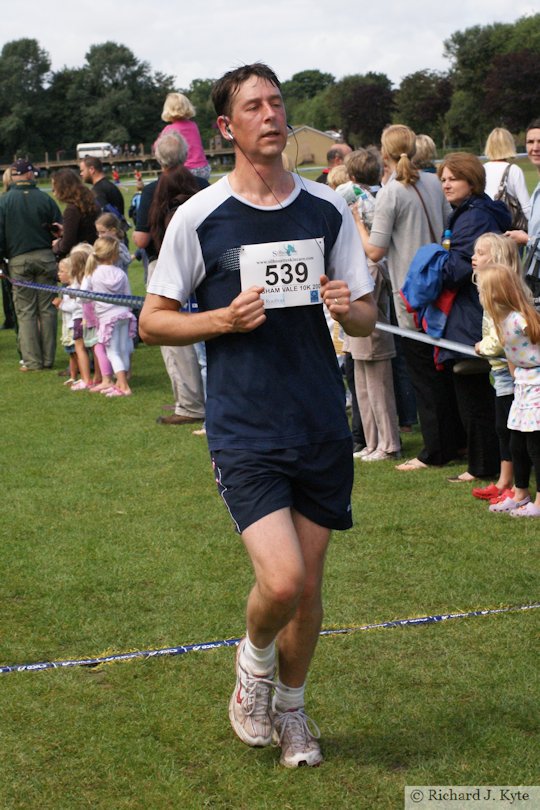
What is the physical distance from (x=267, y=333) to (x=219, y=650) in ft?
6.47

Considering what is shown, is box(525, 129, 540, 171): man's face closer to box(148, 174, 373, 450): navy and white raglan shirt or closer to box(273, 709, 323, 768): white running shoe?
box(148, 174, 373, 450): navy and white raglan shirt

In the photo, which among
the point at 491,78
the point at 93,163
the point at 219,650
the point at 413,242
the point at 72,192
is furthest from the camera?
the point at 491,78

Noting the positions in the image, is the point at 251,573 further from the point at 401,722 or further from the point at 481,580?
the point at 401,722

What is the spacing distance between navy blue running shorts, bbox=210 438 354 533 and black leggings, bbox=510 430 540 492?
3.15 m

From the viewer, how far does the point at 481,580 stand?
6.26 meters

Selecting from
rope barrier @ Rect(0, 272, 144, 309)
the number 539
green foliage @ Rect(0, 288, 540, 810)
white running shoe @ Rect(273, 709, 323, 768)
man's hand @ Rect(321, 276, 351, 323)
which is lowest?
green foliage @ Rect(0, 288, 540, 810)

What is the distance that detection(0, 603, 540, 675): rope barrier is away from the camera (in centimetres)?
532

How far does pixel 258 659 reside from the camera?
4.26 m

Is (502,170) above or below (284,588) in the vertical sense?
above

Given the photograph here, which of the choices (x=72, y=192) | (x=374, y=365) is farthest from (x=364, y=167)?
(x=72, y=192)

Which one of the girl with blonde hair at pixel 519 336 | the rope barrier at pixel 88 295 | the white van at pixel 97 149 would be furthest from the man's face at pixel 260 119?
the white van at pixel 97 149

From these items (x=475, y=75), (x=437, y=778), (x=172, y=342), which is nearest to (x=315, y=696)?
(x=437, y=778)

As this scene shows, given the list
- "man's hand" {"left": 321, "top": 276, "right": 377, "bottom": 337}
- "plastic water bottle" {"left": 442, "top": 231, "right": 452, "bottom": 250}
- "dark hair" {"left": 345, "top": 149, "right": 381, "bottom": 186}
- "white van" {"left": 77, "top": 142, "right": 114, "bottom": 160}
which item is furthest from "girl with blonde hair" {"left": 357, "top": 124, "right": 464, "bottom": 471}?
"white van" {"left": 77, "top": 142, "right": 114, "bottom": 160}

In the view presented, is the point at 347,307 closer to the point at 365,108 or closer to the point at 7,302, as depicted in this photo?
the point at 7,302
